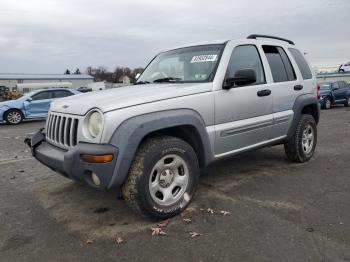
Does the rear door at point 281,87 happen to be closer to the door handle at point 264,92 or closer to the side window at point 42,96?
the door handle at point 264,92

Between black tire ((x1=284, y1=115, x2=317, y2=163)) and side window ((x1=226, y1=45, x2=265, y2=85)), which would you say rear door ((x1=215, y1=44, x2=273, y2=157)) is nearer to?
side window ((x1=226, y1=45, x2=265, y2=85))

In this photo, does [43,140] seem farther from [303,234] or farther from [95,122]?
[303,234]

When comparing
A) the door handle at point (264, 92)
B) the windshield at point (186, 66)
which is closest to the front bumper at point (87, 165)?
the windshield at point (186, 66)

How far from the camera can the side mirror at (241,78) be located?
429 centimetres

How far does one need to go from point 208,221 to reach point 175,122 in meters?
1.09

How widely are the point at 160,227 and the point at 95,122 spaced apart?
4.07 feet

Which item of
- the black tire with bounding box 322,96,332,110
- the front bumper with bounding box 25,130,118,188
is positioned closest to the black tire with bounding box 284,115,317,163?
the front bumper with bounding box 25,130,118,188

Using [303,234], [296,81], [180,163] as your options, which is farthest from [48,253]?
[296,81]

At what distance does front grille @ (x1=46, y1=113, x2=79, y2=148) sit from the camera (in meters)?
3.76

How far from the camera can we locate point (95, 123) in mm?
3570

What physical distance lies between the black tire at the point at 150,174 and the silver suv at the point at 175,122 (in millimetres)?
10

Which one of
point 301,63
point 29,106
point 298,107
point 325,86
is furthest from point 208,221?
point 325,86

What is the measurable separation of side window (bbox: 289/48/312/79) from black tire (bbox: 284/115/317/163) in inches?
27.5

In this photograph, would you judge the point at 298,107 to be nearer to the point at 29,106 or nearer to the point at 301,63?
the point at 301,63
